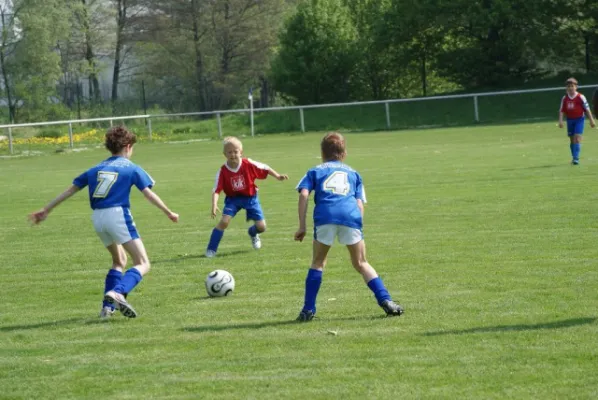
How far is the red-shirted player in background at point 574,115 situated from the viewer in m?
20.6

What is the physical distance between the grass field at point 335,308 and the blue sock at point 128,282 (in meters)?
0.28

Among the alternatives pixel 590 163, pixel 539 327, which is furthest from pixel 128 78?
pixel 539 327

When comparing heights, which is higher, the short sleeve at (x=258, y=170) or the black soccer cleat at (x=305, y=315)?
the short sleeve at (x=258, y=170)

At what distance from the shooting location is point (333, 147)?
25.8 feet

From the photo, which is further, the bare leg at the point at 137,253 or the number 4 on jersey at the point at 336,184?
the bare leg at the point at 137,253

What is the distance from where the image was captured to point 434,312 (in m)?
7.93

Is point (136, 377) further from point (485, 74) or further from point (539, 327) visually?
point (485, 74)

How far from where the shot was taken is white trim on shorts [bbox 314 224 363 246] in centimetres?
775

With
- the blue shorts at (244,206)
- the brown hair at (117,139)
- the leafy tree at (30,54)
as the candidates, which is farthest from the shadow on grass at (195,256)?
the leafy tree at (30,54)

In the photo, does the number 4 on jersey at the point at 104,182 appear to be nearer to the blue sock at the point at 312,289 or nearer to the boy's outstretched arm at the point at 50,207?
the boy's outstretched arm at the point at 50,207

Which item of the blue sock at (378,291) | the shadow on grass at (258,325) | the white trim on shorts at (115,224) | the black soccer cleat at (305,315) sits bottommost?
the shadow on grass at (258,325)

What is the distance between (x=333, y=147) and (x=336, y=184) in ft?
1.00

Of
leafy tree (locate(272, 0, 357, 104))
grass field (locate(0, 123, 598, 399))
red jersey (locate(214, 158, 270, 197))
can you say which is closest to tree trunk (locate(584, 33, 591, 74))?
leafy tree (locate(272, 0, 357, 104))

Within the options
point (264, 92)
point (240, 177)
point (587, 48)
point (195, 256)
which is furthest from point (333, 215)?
point (264, 92)
